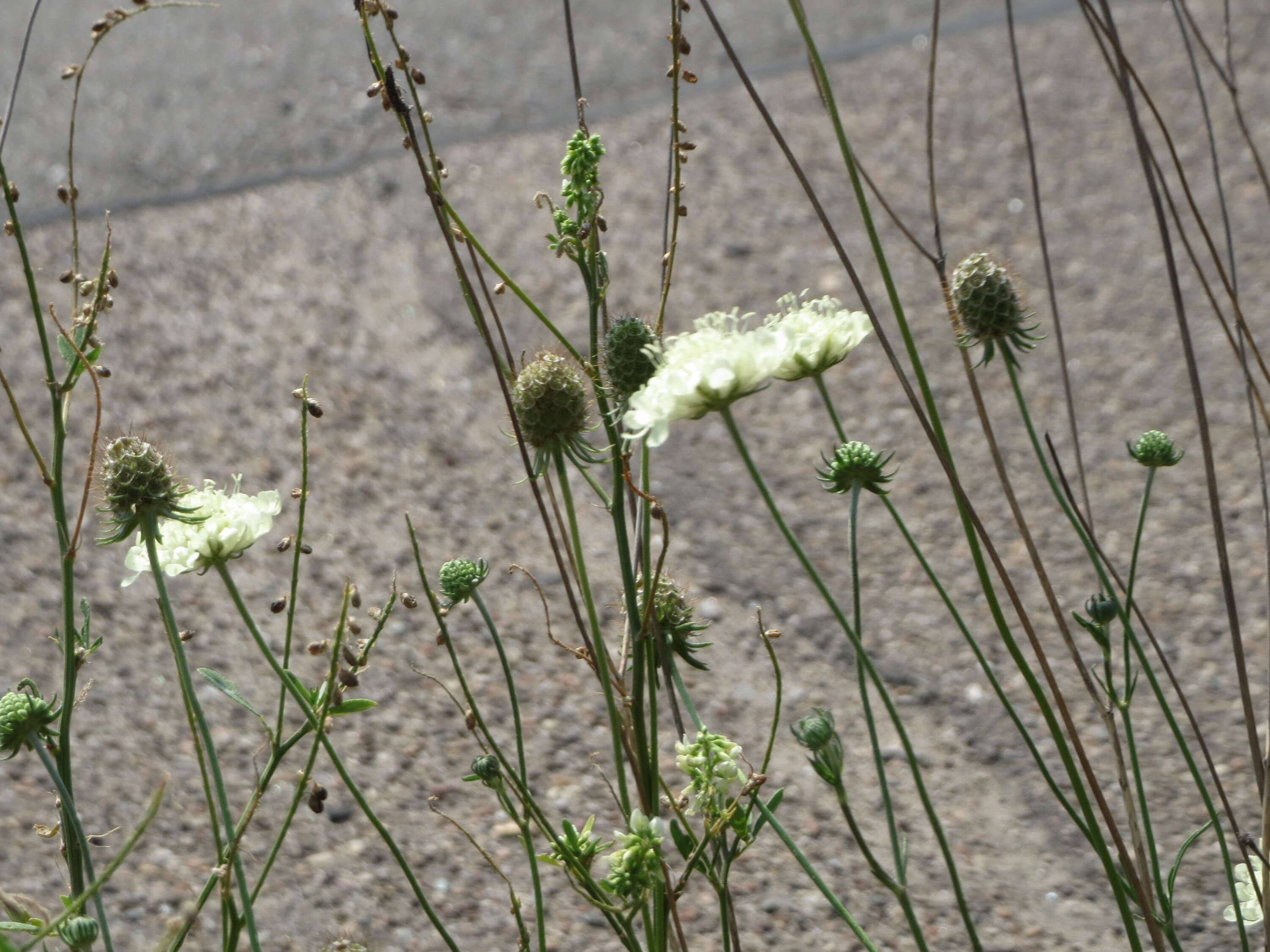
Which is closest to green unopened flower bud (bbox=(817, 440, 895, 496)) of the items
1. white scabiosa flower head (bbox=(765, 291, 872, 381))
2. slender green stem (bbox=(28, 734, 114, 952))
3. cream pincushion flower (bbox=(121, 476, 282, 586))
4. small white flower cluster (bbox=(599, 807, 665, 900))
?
white scabiosa flower head (bbox=(765, 291, 872, 381))

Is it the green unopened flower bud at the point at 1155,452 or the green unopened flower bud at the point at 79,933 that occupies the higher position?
the green unopened flower bud at the point at 1155,452

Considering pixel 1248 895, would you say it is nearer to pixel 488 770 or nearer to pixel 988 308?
pixel 988 308

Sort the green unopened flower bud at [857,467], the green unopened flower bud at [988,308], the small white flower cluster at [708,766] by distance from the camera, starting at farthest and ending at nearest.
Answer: the green unopened flower bud at [988,308]
the green unopened flower bud at [857,467]
the small white flower cluster at [708,766]

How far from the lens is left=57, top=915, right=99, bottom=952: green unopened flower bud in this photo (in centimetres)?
89

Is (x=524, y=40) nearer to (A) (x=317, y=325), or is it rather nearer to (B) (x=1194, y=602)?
(A) (x=317, y=325)

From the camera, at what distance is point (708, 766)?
96cm

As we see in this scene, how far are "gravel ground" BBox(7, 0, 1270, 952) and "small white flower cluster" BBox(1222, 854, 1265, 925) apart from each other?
39cm

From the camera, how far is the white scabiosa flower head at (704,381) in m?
0.84

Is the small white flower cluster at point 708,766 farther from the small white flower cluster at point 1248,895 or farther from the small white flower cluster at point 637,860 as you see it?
the small white flower cluster at point 1248,895

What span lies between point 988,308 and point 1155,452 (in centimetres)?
21

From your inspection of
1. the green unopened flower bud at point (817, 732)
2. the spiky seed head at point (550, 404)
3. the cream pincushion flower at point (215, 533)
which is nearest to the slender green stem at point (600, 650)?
the spiky seed head at point (550, 404)

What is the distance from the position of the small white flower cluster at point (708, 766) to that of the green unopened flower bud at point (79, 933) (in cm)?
42

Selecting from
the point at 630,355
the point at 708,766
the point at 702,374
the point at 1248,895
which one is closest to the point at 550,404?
the point at 630,355

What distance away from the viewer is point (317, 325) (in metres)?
2.92
